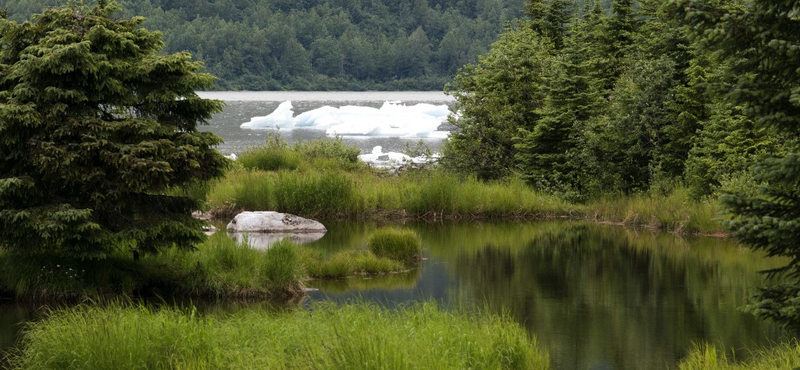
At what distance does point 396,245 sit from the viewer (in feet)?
64.1

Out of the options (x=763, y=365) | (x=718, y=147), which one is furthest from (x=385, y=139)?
(x=763, y=365)

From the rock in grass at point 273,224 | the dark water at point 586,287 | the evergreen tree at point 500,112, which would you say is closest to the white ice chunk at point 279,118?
the evergreen tree at point 500,112

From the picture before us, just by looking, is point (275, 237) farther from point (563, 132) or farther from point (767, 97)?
point (767, 97)

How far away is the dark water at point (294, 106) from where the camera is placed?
64.0 metres

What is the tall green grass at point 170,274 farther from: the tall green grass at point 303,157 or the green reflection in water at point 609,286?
the tall green grass at point 303,157

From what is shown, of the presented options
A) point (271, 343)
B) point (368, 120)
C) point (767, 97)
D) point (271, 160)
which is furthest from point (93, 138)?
point (368, 120)

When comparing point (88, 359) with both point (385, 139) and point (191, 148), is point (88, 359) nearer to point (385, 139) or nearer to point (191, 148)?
point (191, 148)

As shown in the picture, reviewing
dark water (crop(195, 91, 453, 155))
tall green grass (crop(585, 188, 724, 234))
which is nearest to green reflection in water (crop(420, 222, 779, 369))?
tall green grass (crop(585, 188, 724, 234))

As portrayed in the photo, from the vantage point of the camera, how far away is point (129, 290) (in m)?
14.6

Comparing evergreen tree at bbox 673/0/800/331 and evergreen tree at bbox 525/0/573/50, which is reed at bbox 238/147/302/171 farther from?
evergreen tree at bbox 673/0/800/331

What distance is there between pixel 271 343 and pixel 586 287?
889 centimetres

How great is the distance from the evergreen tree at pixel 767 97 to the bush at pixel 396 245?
40.6ft

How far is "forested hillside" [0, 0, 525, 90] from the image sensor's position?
371ft

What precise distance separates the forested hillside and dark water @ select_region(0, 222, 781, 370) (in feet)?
295
